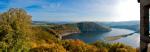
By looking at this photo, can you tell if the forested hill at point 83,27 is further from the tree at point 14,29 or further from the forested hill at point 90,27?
the tree at point 14,29

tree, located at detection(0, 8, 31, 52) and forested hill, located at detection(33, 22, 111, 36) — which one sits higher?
tree, located at detection(0, 8, 31, 52)

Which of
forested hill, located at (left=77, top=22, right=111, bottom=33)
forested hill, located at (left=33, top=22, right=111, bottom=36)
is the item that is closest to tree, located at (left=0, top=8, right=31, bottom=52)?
forested hill, located at (left=33, top=22, right=111, bottom=36)

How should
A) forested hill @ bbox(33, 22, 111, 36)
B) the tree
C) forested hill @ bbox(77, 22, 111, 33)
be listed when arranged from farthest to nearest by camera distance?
forested hill @ bbox(77, 22, 111, 33) → forested hill @ bbox(33, 22, 111, 36) → the tree

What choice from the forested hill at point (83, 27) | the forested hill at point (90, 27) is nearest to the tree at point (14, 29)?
the forested hill at point (83, 27)

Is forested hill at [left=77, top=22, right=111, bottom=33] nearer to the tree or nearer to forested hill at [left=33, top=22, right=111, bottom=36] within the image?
forested hill at [left=33, top=22, right=111, bottom=36]

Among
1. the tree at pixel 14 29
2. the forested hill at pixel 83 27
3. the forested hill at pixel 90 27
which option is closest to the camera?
the tree at pixel 14 29

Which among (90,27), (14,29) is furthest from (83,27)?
(14,29)

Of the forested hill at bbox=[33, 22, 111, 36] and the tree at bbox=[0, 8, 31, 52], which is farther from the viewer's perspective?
the forested hill at bbox=[33, 22, 111, 36]

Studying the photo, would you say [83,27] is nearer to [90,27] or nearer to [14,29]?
[90,27]

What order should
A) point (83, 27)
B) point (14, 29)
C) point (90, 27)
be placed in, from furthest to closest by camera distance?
point (83, 27) → point (90, 27) → point (14, 29)

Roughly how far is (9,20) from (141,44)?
3852 cm

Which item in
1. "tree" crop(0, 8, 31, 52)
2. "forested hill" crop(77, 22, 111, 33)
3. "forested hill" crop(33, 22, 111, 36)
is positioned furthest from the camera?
"forested hill" crop(77, 22, 111, 33)

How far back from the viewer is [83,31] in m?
182

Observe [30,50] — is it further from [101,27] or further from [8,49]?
[101,27]
